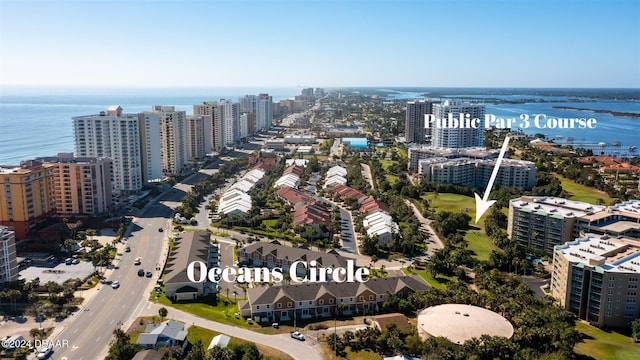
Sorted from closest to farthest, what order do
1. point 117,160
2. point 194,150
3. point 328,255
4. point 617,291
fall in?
point 617,291
point 328,255
point 117,160
point 194,150

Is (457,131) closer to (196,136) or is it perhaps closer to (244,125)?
(196,136)

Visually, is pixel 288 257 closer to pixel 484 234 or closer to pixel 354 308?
pixel 354 308

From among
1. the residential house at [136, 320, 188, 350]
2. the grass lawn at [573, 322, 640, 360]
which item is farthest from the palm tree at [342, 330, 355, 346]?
the grass lawn at [573, 322, 640, 360]

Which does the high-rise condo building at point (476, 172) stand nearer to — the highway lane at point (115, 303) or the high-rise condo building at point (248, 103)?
the highway lane at point (115, 303)

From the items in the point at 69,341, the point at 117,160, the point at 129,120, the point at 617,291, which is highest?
the point at 129,120

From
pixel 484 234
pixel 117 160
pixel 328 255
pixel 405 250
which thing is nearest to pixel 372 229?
pixel 405 250

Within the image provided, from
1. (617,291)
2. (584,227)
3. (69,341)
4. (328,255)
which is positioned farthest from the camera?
(584,227)

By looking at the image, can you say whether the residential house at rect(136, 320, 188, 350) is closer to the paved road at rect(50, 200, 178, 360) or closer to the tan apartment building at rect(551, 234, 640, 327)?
the paved road at rect(50, 200, 178, 360)
